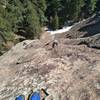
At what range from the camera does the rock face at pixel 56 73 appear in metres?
22.4

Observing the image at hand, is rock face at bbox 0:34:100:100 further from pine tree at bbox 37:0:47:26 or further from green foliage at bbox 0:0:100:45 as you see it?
pine tree at bbox 37:0:47:26

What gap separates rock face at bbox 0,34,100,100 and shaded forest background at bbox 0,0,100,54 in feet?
79.0

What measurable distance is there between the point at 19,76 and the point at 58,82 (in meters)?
4.80

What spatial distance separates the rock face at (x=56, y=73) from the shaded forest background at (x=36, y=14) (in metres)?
24.1

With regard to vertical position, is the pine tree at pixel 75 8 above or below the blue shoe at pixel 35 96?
below

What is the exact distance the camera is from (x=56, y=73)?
2522 cm

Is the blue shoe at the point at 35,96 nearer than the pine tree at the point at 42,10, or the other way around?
the blue shoe at the point at 35,96

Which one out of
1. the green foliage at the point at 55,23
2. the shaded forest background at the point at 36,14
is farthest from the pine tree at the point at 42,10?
the green foliage at the point at 55,23

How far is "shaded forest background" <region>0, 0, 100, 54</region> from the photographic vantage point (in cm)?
5838

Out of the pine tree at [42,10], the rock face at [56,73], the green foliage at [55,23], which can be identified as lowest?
the green foliage at [55,23]

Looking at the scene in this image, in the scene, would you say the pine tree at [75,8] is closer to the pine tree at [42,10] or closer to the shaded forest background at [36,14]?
the shaded forest background at [36,14]

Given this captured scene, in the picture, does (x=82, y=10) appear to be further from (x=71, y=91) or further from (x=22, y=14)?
(x=71, y=91)

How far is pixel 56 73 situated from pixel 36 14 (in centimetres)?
4385

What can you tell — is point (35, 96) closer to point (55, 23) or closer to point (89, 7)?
point (55, 23)
